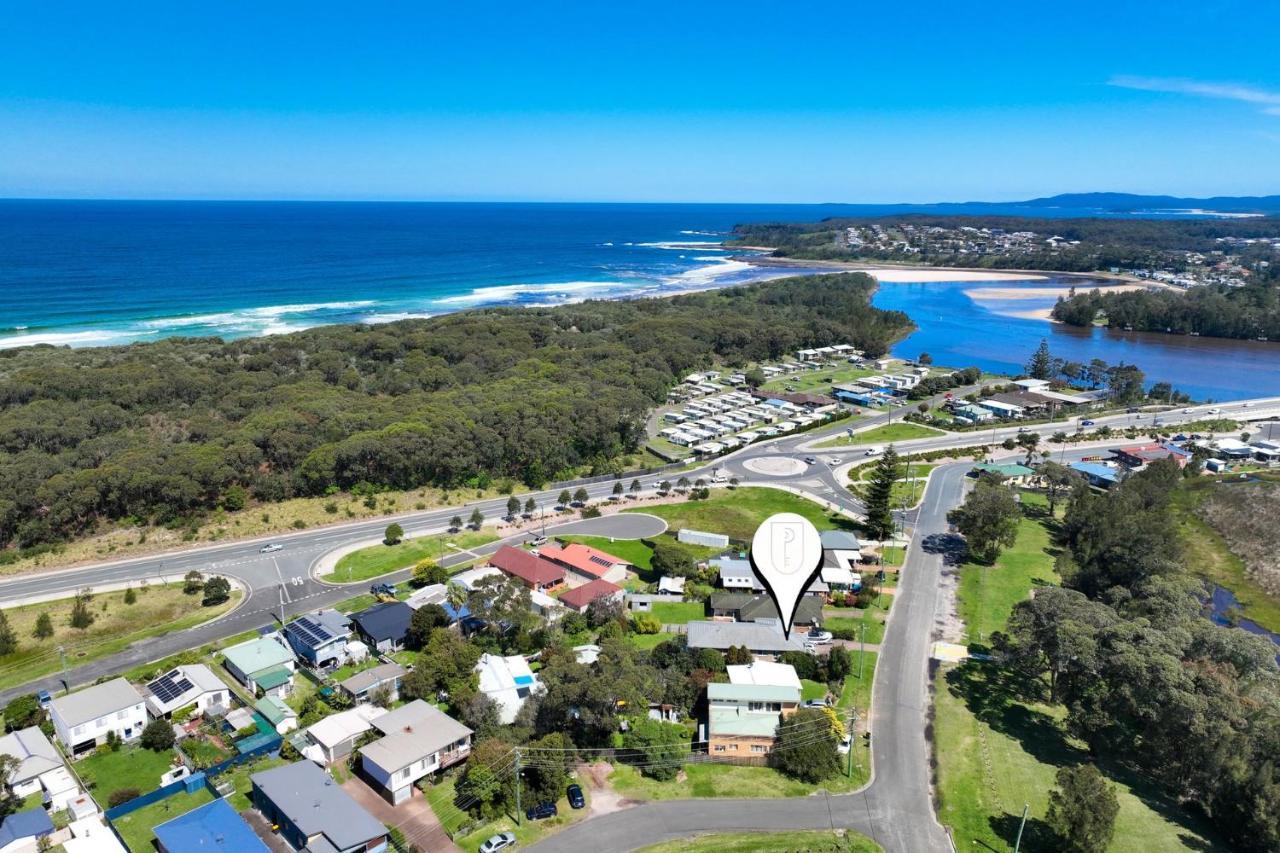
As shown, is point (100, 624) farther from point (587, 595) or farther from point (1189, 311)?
point (1189, 311)

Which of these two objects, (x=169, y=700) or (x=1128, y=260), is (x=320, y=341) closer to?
(x=169, y=700)

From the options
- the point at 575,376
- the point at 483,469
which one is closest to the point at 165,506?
the point at 483,469

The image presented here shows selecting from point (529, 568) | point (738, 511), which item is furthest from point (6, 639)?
point (738, 511)

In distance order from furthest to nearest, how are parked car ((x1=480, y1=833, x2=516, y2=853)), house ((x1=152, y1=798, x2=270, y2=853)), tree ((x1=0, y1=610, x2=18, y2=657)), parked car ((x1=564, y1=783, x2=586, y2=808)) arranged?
1. tree ((x1=0, y1=610, x2=18, y2=657))
2. parked car ((x1=564, y1=783, x2=586, y2=808))
3. parked car ((x1=480, y1=833, x2=516, y2=853))
4. house ((x1=152, y1=798, x2=270, y2=853))

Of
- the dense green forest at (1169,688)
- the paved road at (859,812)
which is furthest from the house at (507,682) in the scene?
the dense green forest at (1169,688)

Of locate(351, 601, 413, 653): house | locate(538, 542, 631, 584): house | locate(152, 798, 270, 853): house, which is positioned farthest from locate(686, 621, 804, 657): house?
locate(152, 798, 270, 853): house

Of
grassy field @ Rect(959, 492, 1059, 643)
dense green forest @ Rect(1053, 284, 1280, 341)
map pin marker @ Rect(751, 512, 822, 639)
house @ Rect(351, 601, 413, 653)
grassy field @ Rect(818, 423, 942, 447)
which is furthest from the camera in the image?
dense green forest @ Rect(1053, 284, 1280, 341)

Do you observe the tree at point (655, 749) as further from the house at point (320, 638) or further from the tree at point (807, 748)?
the house at point (320, 638)

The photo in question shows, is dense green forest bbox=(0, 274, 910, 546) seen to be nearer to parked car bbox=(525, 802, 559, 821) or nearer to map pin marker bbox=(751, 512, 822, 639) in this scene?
parked car bbox=(525, 802, 559, 821)
